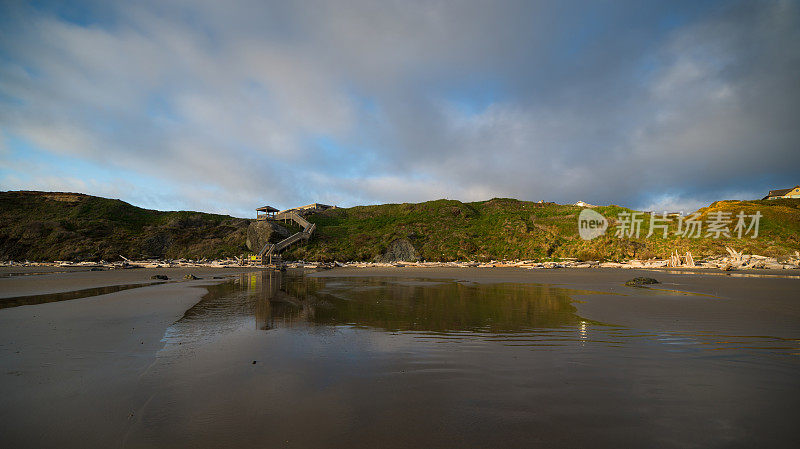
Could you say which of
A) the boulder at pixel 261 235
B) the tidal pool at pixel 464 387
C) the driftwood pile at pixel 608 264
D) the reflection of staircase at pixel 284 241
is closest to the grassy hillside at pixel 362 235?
the reflection of staircase at pixel 284 241

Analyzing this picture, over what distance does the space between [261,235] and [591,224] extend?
52.9m

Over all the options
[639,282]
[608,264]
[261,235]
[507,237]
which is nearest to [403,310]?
[639,282]

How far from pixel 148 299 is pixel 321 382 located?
12.9m

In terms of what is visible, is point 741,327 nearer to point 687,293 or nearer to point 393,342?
point 687,293

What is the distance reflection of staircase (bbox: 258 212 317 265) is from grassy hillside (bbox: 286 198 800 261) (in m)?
1.52

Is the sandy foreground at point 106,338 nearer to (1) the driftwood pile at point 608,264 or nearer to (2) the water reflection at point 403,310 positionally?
(2) the water reflection at point 403,310

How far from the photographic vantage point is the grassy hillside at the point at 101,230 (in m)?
49.5

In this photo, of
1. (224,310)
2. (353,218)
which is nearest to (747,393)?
(224,310)

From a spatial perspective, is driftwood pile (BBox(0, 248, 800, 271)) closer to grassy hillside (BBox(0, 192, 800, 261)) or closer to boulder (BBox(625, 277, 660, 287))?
grassy hillside (BBox(0, 192, 800, 261))

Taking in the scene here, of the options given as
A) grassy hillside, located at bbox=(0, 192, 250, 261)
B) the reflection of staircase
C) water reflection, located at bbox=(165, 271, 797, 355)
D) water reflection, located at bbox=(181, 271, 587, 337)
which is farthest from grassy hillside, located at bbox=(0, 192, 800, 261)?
water reflection, located at bbox=(165, 271, 797, 355)

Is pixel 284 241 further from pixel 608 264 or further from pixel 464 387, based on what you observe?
pixel 464 387

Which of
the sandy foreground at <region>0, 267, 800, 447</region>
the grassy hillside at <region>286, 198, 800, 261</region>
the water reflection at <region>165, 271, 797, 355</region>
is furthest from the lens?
the grassy hillside at <region>286, 198, 800, 261</region>

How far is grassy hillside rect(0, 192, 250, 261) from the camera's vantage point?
1949 inches

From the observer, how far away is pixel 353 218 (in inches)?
2653
